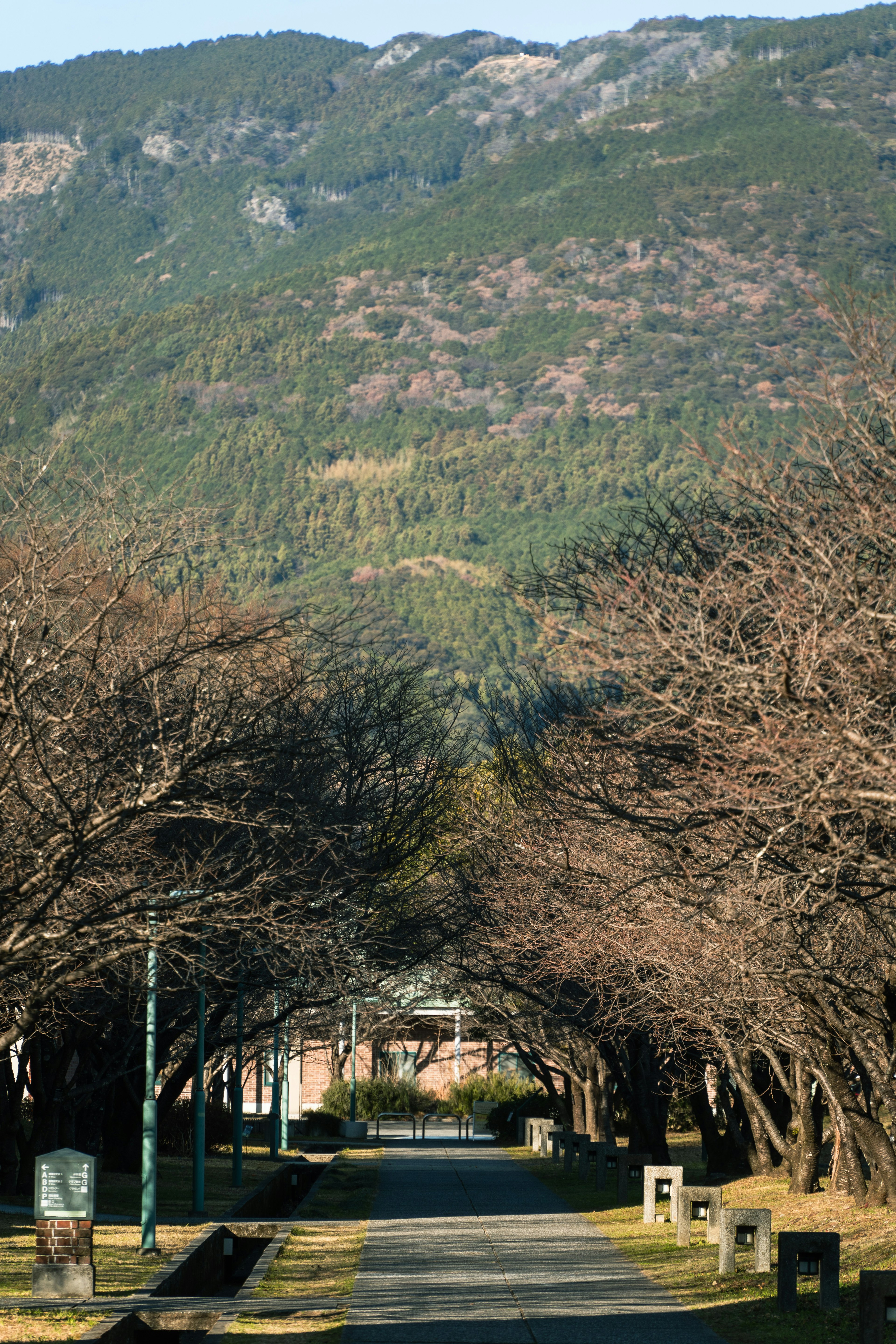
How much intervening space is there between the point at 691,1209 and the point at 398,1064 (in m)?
53.6

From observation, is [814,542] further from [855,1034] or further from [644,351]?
[644,351]

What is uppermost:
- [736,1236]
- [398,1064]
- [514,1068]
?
[736,1236]

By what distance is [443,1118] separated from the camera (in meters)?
61.4

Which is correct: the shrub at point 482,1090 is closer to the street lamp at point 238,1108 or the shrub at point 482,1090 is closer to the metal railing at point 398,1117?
the metal railing at point 398,1117

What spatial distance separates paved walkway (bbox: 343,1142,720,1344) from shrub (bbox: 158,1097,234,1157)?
11.4 m

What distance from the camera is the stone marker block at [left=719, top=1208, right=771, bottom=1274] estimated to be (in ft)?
51.6

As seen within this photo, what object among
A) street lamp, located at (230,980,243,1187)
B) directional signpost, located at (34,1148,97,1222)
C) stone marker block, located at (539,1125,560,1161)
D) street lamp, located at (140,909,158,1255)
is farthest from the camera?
stone marker block, located at (539,1125,560,1161)

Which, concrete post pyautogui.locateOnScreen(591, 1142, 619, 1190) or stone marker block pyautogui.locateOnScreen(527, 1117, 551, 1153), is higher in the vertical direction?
concrete post pyautogui.locateOnScreen(591, 1142, 619, 1190)

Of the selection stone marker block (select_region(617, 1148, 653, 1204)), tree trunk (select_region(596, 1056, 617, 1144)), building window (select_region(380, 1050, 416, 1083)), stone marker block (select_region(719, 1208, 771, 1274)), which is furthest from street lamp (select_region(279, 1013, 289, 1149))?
stone marker block (select_region(719, 1208, 771, 1274))

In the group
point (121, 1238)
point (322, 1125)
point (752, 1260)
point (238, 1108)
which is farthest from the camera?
point (322, 1125)

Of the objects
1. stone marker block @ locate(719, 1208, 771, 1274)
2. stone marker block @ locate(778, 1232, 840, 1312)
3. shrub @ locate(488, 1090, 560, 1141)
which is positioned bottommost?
shrub @ locate(488, 1090, 560, 1141)

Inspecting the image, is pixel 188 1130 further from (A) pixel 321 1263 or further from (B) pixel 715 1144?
(A) pixel 321 1263

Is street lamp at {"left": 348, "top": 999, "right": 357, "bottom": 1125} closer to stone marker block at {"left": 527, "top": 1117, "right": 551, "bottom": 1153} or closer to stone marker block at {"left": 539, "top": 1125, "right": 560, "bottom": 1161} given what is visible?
stone marker block at {"left": 527, "top": 1117, "right": 551, "bottom": 1153}

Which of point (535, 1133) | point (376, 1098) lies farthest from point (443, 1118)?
point (535, 1133)
